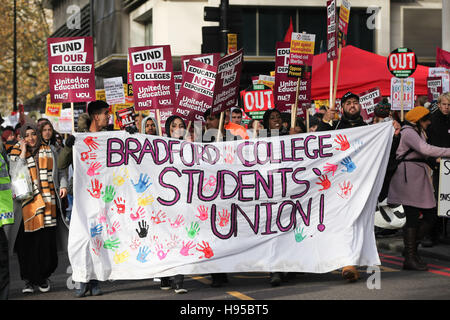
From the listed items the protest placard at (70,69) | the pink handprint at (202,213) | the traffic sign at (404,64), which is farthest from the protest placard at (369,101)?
the pink handprint at (202,213)

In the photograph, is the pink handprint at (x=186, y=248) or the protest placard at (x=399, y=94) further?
the protest placard at (x=399, y=94)

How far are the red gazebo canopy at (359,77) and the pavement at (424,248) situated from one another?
6.21 m

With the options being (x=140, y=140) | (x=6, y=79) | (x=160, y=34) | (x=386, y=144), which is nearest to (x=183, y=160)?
(x=140, y=140)

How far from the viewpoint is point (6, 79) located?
172 ft

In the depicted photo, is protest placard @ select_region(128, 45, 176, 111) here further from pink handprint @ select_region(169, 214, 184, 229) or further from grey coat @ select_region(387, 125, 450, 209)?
grey coat @ select_region(387, 125, 450, 209)

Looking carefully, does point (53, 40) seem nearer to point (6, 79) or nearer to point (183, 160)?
point (183, 160)

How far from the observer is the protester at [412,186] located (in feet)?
31.2

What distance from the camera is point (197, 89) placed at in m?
11.4

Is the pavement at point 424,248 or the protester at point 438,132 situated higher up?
the protester at point 438,132

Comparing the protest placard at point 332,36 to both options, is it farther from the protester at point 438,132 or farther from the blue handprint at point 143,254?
the blue handprint at point 143,254

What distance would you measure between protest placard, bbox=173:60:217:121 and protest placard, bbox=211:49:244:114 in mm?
1401

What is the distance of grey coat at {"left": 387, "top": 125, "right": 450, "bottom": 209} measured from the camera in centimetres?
950

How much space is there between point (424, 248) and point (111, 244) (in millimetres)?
4849

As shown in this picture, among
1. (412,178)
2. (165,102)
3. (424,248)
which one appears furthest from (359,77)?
(412,178)
